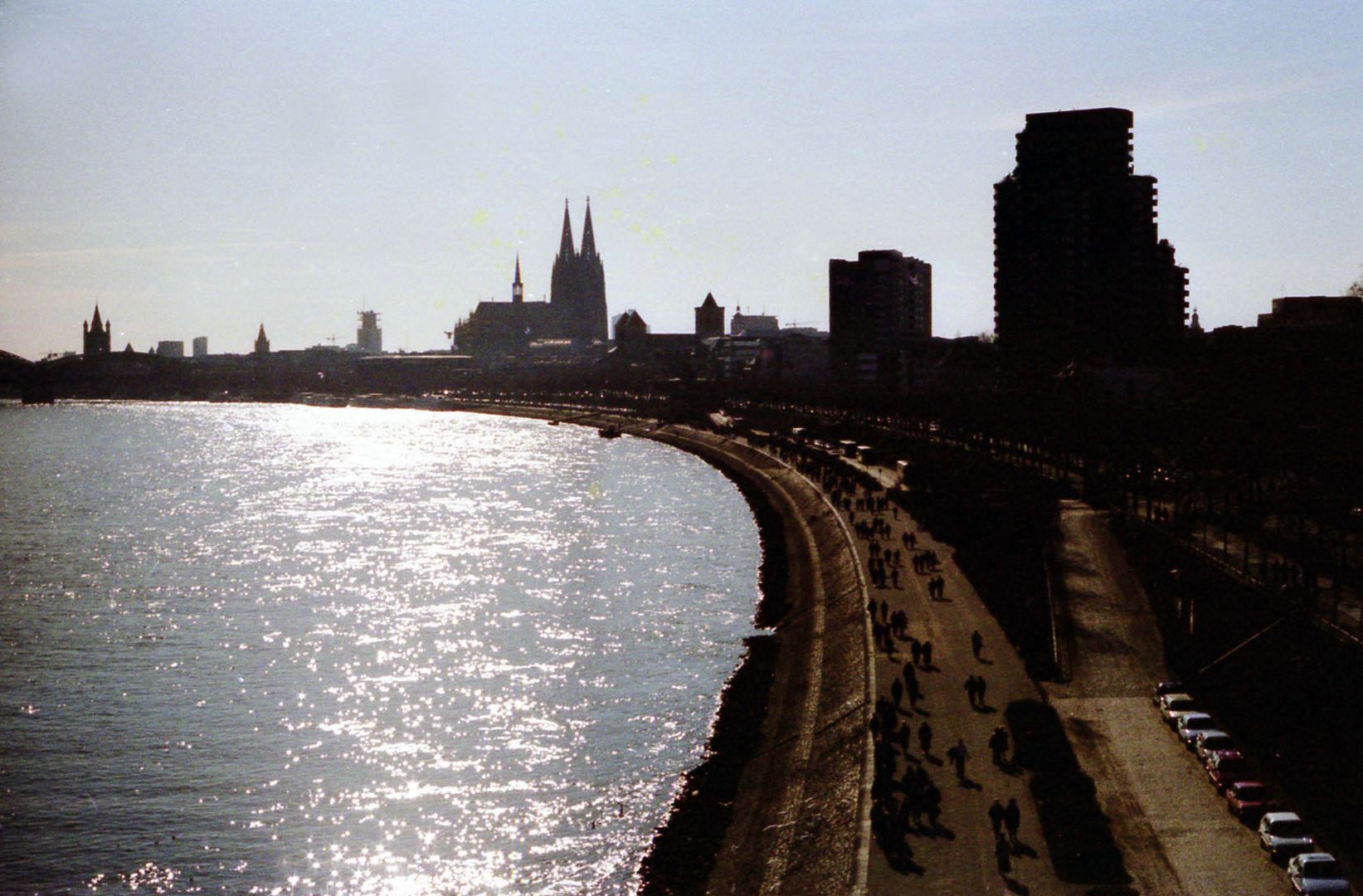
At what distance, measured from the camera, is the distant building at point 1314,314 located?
120 meters

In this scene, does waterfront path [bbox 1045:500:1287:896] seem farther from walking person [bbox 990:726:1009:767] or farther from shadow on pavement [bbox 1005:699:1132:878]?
walking person [bbox 990:726:1009:767]

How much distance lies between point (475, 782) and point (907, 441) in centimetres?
7351

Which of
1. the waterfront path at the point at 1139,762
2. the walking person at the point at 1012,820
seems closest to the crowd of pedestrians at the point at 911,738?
the walking person at the point at 1012,820

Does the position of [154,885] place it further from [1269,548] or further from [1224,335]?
[1224,335]

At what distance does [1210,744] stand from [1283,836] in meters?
4.69

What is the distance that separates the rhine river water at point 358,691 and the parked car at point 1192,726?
11.3 metres

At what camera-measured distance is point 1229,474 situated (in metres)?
67.7

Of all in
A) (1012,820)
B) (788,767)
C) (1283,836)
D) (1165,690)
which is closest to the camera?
(1283,836)

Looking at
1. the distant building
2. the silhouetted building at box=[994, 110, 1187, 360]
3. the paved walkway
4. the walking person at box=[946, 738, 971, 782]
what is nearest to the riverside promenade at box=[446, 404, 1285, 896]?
the paved walkway

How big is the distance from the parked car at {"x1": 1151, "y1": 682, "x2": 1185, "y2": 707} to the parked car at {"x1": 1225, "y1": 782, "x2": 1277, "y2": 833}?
272 inches

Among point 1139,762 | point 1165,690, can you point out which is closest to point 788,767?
point 1139,762

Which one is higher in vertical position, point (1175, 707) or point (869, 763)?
point (1175, 707)

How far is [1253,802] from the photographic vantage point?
2527 cm

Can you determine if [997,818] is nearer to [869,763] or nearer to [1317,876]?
[869,763]
